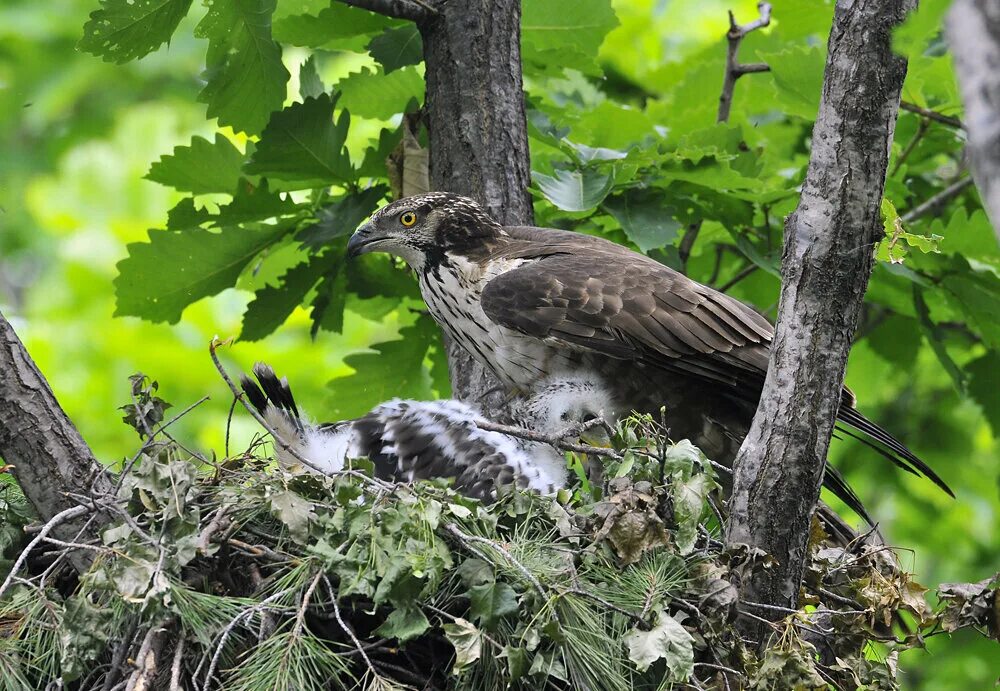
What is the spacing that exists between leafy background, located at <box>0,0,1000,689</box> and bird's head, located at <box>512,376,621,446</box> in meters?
0.56

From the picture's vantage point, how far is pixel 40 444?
117 inches

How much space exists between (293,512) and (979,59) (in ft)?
6.89

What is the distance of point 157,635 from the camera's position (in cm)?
285

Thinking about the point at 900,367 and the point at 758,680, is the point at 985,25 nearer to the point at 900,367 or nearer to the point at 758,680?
the point at 758,680

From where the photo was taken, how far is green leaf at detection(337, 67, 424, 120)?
4.73 m

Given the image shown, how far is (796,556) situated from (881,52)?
1282mm

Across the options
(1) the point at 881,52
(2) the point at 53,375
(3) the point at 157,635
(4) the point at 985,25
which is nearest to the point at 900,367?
(1) the point at 881,52

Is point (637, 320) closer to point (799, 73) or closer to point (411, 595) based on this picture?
point (799, 73)

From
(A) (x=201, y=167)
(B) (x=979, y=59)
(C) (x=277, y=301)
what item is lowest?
(C) (x=277, y=301)

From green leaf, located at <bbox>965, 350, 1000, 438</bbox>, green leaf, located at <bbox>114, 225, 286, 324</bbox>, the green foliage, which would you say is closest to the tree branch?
green leaf, located at <bbox>114, 225, 286, 324</bbox>

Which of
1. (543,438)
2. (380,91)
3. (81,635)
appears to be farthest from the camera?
(380,91)

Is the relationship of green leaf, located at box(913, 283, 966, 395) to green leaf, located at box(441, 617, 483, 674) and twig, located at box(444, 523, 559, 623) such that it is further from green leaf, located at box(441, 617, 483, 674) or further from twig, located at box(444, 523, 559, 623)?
green leaf, located at box(441, 617, 483, 674)

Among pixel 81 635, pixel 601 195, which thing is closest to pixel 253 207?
pixel 601 195

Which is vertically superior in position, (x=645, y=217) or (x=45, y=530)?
(x=645, y=217)
